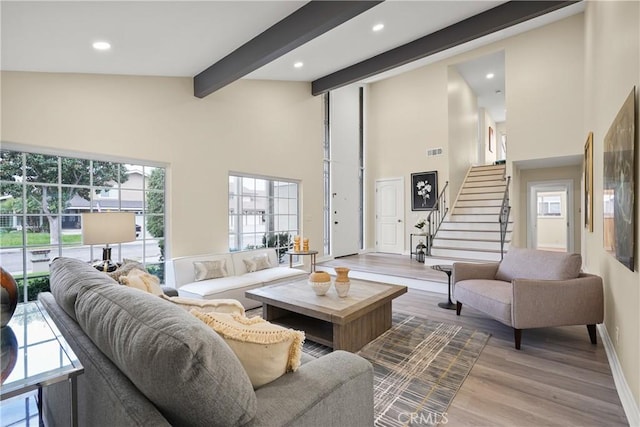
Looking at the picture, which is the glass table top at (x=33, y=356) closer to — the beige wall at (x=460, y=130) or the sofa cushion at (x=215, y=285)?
the sofa cushion at (x=215, y=285)

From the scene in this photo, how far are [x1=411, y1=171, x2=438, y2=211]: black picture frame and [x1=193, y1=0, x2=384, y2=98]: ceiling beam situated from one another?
17.3ft

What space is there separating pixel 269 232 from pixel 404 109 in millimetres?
4985

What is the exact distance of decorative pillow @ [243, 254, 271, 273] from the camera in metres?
4.46

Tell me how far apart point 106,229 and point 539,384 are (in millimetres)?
3689

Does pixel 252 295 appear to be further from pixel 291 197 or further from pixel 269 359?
pixel 291 197

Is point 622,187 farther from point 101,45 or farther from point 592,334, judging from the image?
point 101,45

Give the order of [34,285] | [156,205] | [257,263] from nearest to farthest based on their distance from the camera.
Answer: [34,285] < [156,205] < [257,263]

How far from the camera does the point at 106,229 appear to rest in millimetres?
2773

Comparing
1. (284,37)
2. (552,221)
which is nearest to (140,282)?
(284,37)

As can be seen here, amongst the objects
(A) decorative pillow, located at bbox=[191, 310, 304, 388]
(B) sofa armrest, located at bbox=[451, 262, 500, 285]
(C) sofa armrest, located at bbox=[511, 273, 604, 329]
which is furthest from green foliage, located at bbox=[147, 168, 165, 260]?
(C) sofa armrest, located at bbox=[511, 273, 604, 329]

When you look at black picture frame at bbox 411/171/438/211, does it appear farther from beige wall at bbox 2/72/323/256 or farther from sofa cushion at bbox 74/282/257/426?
sofa cushion at bbox 74/282/257/426

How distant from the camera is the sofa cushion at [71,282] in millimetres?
1354

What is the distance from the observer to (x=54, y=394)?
153cm

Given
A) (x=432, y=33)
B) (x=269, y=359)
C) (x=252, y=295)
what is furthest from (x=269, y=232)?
(x=269, y=359)
